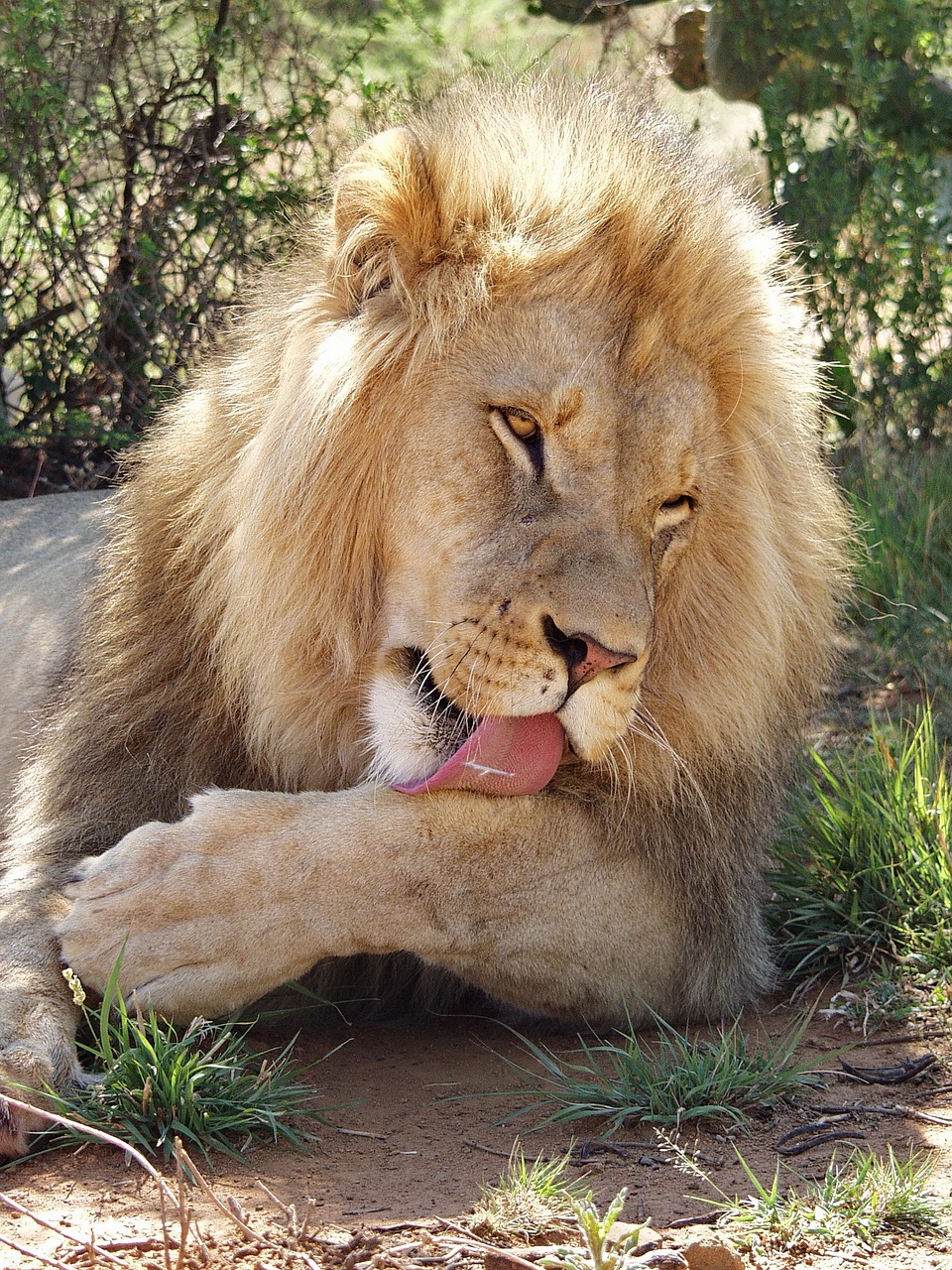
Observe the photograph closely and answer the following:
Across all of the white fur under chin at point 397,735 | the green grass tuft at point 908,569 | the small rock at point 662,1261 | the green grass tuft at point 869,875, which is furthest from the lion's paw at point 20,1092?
the green grass tuft at point 908,569

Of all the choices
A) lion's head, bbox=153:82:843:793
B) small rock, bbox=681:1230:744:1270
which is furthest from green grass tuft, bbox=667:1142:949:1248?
lion's head, bbox=153:82:843:793

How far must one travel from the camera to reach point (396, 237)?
290cm

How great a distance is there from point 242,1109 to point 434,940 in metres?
0.48

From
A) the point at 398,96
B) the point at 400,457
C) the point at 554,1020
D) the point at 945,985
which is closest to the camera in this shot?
the point at 400,457

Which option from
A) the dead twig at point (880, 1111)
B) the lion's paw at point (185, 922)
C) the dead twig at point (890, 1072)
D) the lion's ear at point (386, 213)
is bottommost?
the dead twig at point (890, 1072)

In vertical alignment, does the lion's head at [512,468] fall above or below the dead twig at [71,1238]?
above

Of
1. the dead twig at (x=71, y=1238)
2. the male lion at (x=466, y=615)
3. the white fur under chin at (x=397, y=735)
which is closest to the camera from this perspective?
the dead twig at (x=71, y=1238)

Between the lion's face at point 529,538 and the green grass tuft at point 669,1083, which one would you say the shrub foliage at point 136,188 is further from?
the green grass tuft at point 669,1083

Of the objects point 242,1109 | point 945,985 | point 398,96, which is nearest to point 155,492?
point 242,1109

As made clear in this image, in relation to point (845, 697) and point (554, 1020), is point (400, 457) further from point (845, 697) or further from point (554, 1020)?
point (845, 697)

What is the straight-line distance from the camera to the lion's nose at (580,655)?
2.61 metres

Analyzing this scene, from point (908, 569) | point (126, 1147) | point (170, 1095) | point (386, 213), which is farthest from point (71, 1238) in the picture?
point (908, 569)

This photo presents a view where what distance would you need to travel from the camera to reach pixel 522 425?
277 centimetres

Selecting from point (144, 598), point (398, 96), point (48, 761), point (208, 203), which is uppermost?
point (398, 96)
